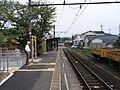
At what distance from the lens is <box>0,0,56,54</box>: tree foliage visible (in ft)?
154

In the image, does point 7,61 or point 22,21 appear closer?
point 7,61

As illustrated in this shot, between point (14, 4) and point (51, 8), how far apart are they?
18.7 feet

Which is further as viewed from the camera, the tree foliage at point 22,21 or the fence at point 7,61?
the tree foliage at point 22,21

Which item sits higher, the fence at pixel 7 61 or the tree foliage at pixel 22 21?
the tree foliage at pixel 22 21

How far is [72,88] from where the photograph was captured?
1634 centimetres

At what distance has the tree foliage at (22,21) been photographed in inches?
1850

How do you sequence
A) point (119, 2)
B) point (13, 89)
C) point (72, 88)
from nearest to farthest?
point (13, 89) < point (72, 88) < point (119, 2)

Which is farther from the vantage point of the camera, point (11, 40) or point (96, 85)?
point (11, 40)

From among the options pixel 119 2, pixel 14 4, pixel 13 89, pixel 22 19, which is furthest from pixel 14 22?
pixel 13 89

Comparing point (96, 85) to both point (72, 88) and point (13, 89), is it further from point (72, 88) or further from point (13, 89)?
point (13, 89)

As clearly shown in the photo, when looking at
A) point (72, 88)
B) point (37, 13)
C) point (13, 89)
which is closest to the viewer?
point (13, 89)

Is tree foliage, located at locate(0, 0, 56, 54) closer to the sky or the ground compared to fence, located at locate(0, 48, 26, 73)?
closer to the sky

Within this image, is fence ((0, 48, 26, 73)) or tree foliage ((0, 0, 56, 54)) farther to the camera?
tree foliage ((0, 0, 56, 54))

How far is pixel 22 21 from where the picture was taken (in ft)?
155
